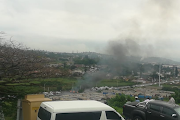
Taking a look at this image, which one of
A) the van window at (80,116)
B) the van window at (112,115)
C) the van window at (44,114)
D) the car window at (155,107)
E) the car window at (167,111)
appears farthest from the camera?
the car window at (155,107)

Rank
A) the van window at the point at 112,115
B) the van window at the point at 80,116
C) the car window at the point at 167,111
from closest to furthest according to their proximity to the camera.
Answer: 1. the van window at the point at 80,116
2. the van window at the point at 112,115
3. the car window at the point at 167,111

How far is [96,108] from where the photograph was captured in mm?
6250

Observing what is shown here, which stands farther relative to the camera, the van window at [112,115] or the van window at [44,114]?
the van window at [112,115]

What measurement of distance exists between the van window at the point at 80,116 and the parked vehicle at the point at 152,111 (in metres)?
2.96

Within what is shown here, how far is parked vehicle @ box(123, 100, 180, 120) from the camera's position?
7465 millimetres

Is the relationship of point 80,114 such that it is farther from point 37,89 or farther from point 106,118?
point 37,89

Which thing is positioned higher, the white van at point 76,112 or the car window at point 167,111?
the white van at point 76,112

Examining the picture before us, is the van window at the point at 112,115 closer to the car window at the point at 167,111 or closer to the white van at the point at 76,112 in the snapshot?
the white van at the point at 76,112

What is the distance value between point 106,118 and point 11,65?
4694 millimetres

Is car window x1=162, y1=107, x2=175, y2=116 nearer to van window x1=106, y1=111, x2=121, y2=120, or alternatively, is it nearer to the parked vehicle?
the parked vehicle

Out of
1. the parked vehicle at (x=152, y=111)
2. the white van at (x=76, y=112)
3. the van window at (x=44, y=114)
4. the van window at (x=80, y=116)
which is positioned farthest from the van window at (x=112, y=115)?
the parked vehicle at (x=152, y=111)

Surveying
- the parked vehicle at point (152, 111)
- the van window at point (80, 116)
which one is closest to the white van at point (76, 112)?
the van window at point (80, 116)

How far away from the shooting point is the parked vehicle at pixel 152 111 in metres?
7.47

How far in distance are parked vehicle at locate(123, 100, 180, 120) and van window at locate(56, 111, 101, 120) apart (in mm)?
2960
